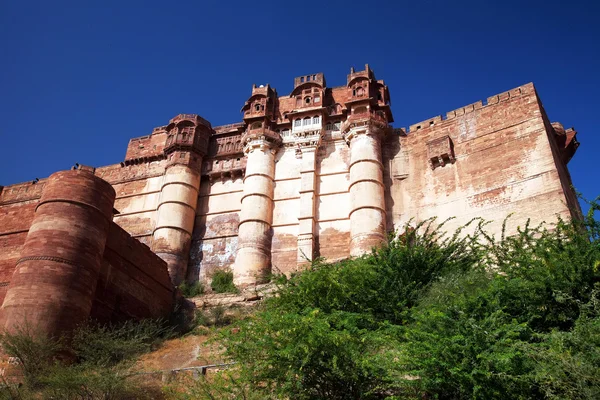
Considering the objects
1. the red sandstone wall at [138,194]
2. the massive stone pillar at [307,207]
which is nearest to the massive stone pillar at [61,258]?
the massive stone pillar at [307,207]

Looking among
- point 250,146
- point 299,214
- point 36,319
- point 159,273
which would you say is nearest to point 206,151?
point 250,146

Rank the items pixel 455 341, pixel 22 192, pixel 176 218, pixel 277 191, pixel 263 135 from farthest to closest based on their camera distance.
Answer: pixel 22 192
pixel 263 135
pixel 277 191
pixel 176 218
pixel 455 341

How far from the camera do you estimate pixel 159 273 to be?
1616 centimetres

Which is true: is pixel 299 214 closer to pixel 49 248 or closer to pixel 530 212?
pixel 530 212

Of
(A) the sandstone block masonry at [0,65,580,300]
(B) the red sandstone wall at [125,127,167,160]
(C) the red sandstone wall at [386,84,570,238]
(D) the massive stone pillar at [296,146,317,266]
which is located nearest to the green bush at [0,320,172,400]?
(A) the sandstone block masonry at [0,65,580,300]

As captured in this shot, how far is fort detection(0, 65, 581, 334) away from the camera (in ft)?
44.7

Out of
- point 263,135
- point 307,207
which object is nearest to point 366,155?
point 307,207

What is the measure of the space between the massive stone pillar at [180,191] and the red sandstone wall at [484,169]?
6679mm

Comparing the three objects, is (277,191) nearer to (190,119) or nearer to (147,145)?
(190,119)

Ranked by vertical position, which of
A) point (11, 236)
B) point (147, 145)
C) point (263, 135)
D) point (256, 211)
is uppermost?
point (147, 145)

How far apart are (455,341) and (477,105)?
1289 cm

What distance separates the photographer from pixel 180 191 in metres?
20.5

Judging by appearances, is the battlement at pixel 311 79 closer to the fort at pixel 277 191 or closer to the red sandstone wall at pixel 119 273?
the fort at pixel 277 191

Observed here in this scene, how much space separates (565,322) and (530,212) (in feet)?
23.6
